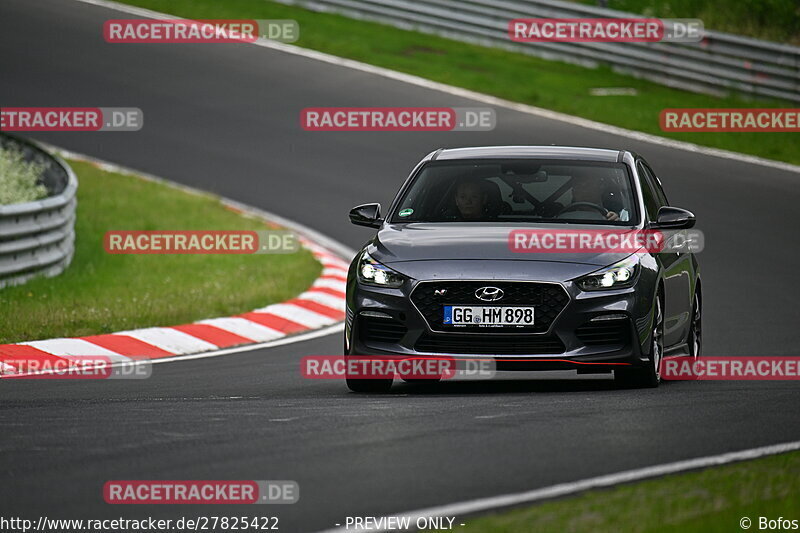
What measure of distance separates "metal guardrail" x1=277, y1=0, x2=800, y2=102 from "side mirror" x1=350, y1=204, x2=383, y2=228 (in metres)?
16.1

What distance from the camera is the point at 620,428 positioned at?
24.8 feet

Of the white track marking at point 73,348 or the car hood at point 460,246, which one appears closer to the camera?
the car hood at point 460,246

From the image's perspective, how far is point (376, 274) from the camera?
376 inches

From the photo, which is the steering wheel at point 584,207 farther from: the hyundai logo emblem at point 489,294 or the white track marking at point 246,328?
the white track marking at point 246,328

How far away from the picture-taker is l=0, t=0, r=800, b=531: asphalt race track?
21.0ft

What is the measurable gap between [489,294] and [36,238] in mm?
7380

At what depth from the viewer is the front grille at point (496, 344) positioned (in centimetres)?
925

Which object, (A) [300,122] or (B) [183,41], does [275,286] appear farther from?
(B) [183,41]

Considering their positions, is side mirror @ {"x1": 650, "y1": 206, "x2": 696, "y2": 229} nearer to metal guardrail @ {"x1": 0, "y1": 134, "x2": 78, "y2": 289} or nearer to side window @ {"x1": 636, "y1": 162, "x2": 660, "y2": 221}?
side window @ {"x1": 636, "y1": 162, "x2": 660, "y2": 221}

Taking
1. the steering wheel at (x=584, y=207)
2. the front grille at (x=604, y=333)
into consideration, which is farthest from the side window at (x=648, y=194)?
the front grille at (x=604, y=333)

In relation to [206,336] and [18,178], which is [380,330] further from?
[18,178]

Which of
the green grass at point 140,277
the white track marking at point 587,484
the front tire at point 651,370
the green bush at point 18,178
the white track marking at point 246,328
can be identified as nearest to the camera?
the white track marking at point 587,484

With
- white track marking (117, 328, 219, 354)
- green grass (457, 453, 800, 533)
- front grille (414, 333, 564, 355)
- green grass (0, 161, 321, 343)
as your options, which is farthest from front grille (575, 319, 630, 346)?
green grass (0, 161, 321, 343)

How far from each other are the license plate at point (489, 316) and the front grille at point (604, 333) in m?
0.33
